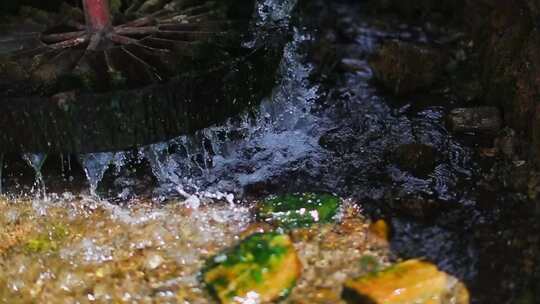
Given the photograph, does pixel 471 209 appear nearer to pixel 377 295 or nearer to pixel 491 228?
pixel 491 228

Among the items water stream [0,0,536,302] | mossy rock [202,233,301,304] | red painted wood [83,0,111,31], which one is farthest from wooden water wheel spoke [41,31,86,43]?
mossy rock [202,233,301,304]

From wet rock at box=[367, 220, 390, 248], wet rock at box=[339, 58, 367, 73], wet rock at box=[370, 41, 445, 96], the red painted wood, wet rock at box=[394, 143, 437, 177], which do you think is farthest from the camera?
wet rock at box=[339, 58, 367, 73]

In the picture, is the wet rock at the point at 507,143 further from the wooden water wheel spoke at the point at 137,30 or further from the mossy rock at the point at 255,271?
the wooden water wheel spoke at the point at 137,30

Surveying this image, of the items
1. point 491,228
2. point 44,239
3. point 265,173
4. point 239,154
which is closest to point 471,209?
point 491,228

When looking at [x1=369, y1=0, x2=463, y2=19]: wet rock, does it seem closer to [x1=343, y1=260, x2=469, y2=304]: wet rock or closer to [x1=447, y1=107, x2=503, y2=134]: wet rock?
[x1=447, y1=107, x2=503, y2=134]: wet rock

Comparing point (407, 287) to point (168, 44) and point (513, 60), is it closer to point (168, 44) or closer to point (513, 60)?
point (513, 60)

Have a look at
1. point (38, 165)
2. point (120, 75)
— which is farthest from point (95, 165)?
point (120, 75)
